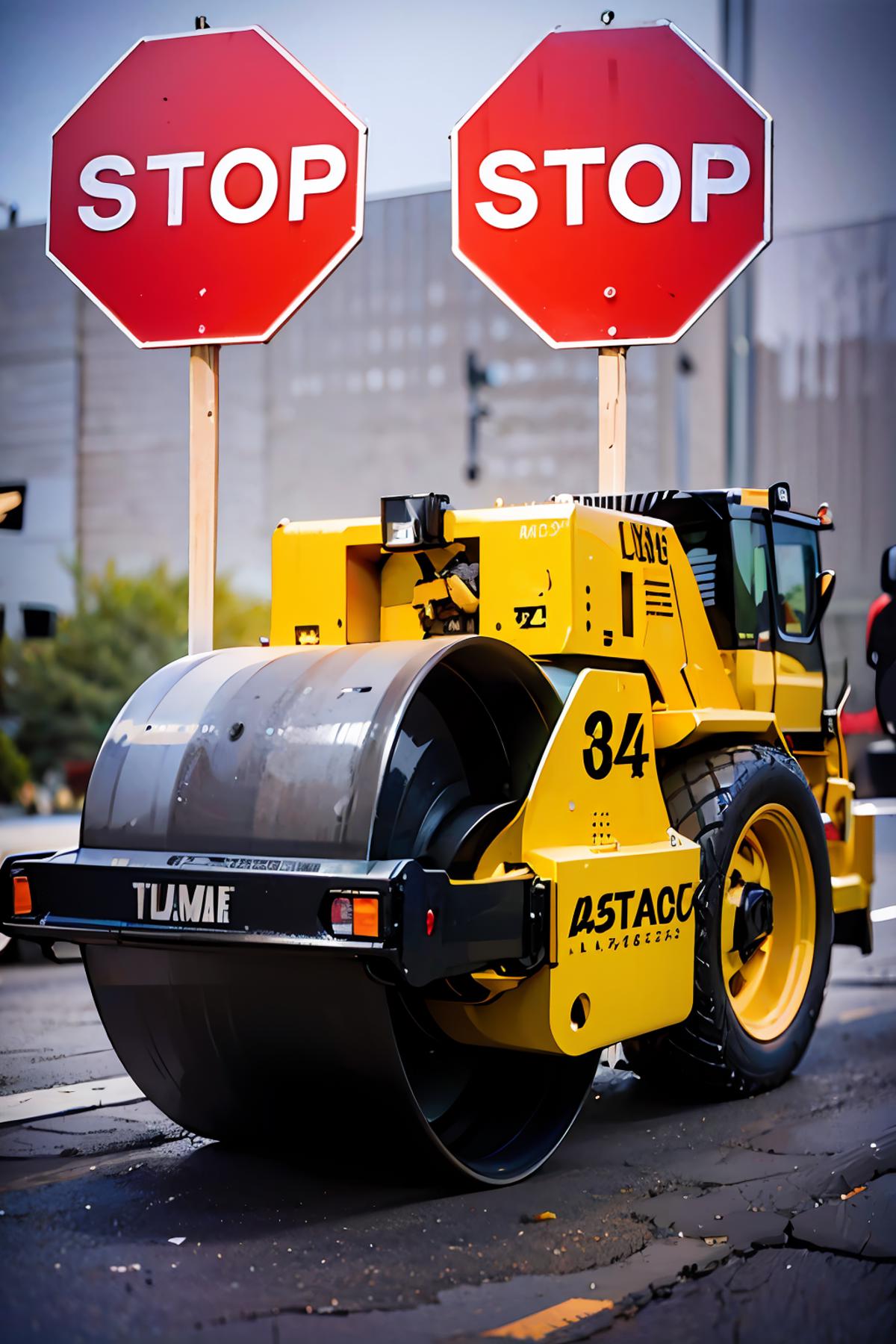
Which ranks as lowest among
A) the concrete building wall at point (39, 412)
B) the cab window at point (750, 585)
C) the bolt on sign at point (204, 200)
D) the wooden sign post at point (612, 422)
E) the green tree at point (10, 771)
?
the green tree at point (10, 771)

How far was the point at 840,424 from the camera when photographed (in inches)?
1299

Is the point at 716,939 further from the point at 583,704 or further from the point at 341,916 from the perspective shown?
the point at 341,916

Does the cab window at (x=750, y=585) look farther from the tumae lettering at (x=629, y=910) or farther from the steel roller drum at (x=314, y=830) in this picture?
the steel roller drum at (x=314, y=830)

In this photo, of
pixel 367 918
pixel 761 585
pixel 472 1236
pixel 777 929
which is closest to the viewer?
pixel 367 918

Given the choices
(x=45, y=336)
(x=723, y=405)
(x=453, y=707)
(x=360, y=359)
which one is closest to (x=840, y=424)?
(x=723, y=405)

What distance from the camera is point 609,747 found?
5.03 m

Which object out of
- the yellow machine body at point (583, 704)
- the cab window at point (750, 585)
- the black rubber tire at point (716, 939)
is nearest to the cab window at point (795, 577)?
the cab window at point (750, 585)

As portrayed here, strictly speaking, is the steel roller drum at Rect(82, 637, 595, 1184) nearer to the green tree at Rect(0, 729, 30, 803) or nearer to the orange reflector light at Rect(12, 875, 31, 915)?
the orange reflector light at Rect(12, 875, 31, 915)

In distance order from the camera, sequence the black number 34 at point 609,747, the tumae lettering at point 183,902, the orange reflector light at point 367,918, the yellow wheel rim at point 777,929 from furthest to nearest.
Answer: the yellow wheel rim at point 777,929, the black number 34 at point 609,747, the tumae lettering at point 183,902, the orange reflector light at point 367,918

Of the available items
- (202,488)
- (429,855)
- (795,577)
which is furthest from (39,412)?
(429,855)

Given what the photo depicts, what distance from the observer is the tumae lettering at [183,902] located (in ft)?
13.8

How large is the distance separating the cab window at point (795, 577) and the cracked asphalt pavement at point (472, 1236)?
222cm

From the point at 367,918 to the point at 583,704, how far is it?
120cm

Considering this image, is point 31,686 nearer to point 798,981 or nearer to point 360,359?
point 360,359
